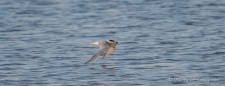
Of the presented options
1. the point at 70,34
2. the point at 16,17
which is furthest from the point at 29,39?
the point at 16,17

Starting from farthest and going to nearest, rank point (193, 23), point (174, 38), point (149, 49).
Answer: point (193, 23), point (174, 38), point (149, 49)

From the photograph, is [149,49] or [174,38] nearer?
[149,49]

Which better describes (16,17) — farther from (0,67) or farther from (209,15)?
(0,67)

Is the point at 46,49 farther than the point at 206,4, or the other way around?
the point at 206,4

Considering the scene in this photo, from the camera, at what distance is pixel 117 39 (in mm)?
19391

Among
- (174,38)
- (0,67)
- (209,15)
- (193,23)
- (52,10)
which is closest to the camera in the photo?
(0,67)

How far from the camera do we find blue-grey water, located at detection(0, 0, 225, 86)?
44.4ft

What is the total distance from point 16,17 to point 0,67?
10371 mm

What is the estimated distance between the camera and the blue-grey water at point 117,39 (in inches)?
532

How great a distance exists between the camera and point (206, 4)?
27.3 metres

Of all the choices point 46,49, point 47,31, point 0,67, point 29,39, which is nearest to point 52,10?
point 47,31

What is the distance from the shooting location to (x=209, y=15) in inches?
957

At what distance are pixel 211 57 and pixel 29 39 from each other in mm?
6343

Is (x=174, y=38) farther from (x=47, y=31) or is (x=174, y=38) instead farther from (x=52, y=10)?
(x=52, y=10)
